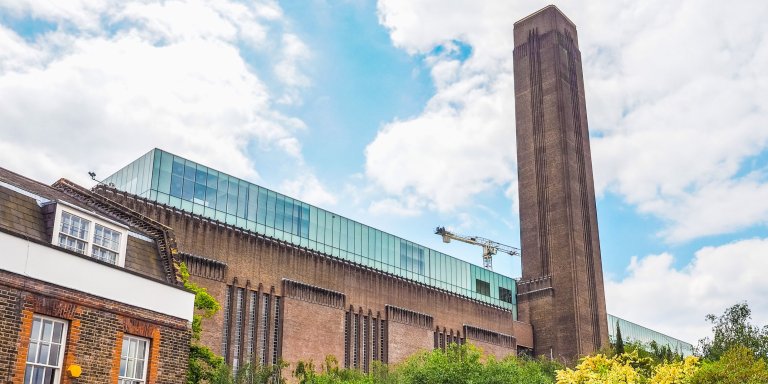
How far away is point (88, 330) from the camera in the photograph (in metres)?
17.4

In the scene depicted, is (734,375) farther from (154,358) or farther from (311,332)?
(311,332)

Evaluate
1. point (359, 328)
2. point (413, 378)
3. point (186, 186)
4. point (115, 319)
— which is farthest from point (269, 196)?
point (115, 319)

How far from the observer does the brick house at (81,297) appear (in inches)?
631

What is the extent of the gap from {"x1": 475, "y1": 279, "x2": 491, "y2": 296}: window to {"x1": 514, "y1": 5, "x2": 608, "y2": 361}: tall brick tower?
4.77m

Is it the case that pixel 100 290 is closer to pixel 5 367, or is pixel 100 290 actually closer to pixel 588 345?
pixel 5 367

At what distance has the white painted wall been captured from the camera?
16.1 meters

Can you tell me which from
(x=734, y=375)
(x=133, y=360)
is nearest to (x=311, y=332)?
(x=734, y=375)

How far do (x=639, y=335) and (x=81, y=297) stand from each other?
90455 mm

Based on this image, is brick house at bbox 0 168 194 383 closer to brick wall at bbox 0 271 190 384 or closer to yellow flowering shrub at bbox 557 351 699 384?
brick wall at bbox 0 271 190 384

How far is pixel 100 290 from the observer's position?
58.8 ft

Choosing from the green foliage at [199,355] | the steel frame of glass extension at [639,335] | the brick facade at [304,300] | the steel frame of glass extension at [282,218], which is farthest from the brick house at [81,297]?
the steel frame of glass extension at [639,335]

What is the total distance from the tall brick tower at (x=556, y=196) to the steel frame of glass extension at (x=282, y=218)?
305 inches

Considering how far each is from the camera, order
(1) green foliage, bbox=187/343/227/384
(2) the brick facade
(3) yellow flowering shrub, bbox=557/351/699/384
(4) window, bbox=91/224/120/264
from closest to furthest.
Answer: (4) window, bbox=91/224/120/264
(3) yellow flowering shrub, bbox=557/351/699/384
(1) green foliage, bbox=187/343/227/384
(2) the brick facade

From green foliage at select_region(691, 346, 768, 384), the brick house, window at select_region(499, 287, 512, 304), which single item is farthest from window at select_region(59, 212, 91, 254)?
window at select_region(499, 287, 512, 304)
